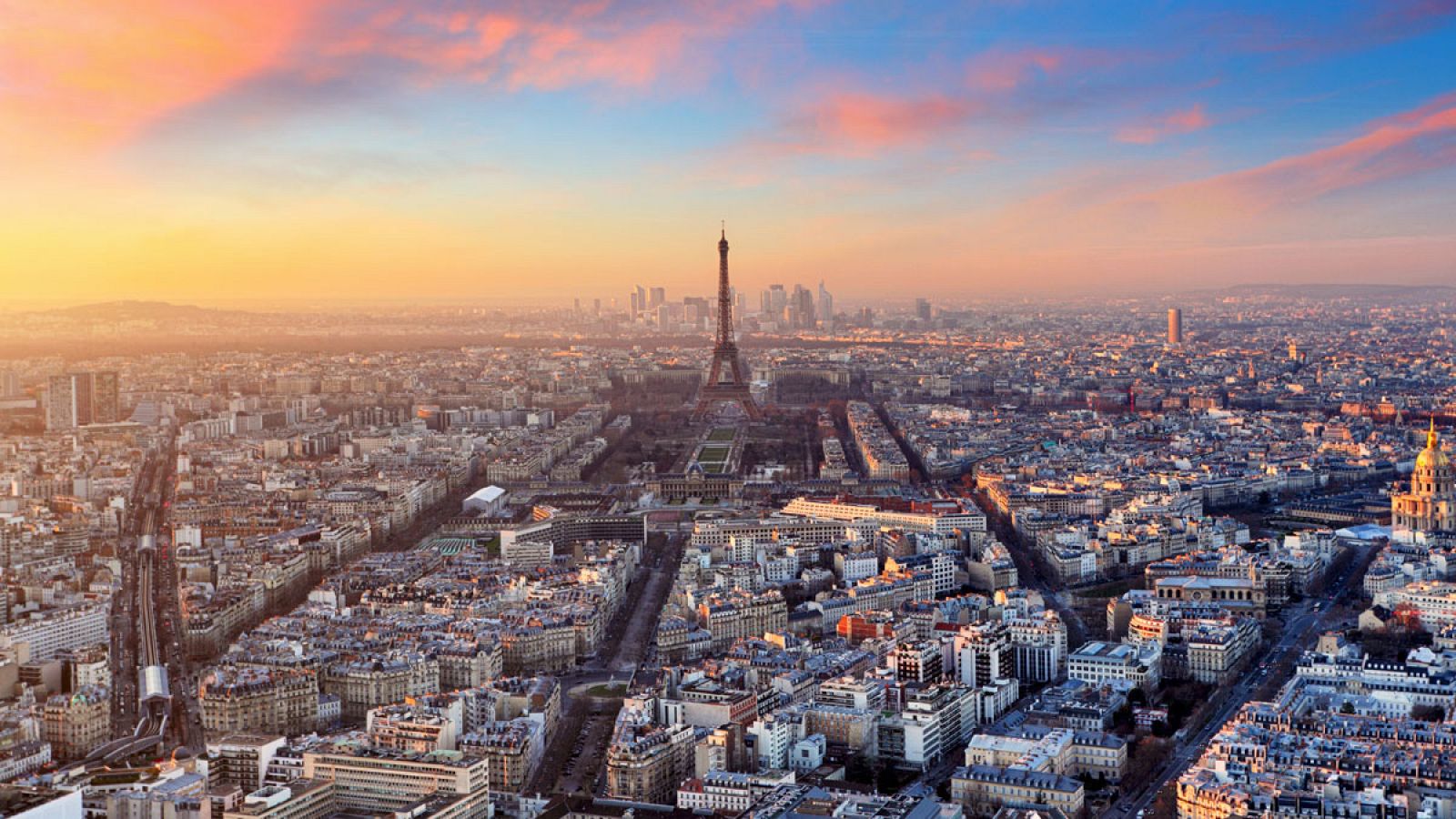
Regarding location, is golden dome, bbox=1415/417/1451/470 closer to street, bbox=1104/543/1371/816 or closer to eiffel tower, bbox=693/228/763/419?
street, bbox=1104/543/1371/816

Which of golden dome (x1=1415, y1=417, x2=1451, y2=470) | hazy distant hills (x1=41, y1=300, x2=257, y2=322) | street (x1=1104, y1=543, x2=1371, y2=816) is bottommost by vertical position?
street (x1=1104, y1=543, x2=1371, y2=816)

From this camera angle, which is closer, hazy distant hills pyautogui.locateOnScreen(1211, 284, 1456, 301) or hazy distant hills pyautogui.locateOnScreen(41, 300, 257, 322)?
hazy distant hills pyautogui.locateOnScreen(41, 300, 257, 322)

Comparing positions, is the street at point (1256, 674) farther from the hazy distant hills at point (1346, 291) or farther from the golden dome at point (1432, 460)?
the hazy distant hills at point (1346, 291)

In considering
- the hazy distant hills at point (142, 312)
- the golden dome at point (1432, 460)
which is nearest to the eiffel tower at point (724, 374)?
the hazy distant hills at point (142, 312)

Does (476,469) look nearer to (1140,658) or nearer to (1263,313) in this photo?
(1140,658)

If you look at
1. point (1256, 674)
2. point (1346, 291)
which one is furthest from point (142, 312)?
point (1346, 291)

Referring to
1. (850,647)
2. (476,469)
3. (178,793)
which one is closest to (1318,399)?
(476,469)

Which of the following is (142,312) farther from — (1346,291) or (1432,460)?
(1346,291)

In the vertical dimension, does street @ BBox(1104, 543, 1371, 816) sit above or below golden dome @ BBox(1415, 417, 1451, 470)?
below

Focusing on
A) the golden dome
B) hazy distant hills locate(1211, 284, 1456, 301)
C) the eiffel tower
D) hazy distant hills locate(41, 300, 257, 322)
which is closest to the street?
the golden dome

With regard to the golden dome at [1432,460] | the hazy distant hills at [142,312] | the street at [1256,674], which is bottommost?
the street at [1256,674]
